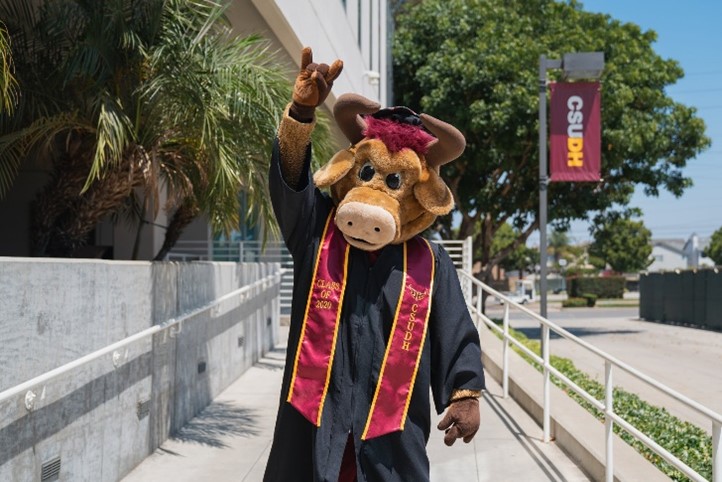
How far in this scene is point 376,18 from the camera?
78.2 feet

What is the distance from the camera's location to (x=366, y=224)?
3469mm

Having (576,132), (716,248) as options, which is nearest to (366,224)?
(576,132)

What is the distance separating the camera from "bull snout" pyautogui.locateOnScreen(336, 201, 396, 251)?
11.3 ft

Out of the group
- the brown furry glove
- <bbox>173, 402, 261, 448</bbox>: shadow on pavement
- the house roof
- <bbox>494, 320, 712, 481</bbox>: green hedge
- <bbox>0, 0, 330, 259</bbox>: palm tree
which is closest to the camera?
the brown furry glove

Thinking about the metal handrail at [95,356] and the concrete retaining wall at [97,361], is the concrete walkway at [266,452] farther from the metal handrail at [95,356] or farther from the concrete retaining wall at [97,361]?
the metal handrail at [95,356]

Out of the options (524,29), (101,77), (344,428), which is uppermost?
(524,29)

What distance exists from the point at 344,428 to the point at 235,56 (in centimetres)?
443

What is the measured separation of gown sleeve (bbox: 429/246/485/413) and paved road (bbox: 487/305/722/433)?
3.62 metres

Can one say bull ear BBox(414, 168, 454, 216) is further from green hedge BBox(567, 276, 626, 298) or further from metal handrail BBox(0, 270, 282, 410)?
green hedge BBox(567, 276, 626, 298)

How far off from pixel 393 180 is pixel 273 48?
8.88m

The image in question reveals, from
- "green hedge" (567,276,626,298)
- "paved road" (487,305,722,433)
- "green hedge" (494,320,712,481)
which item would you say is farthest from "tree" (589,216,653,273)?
"green hedge" (494,320,712,481)

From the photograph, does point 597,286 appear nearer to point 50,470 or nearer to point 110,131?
point 110,131

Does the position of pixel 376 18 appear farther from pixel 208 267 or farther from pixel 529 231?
pixel 208 267

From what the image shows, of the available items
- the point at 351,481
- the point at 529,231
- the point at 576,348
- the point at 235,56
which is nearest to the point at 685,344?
the point at 576,348
